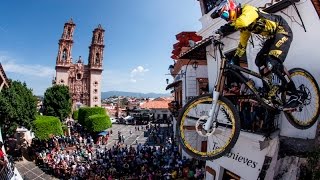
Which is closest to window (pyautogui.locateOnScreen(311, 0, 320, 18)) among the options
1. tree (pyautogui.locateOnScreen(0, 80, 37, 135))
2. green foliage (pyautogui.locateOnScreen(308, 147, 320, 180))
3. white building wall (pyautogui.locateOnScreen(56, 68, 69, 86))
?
green foliage (pyautogui.locateOnScreen(308, 147, 320, 180))

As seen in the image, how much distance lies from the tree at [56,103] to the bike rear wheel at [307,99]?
62.9m

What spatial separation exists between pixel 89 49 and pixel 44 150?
8183cm

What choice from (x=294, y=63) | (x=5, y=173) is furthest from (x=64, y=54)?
(x=294, y=63)

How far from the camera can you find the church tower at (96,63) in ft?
357

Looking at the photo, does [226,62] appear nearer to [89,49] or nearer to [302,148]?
[302,148]

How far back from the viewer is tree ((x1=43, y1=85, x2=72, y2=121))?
6619 cm

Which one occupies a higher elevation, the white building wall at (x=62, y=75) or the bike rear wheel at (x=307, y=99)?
the white building wall at (x=62, y=75)

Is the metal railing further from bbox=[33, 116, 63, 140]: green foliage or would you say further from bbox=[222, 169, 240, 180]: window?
bbox=[33, 116, 63, 140]: green foliage

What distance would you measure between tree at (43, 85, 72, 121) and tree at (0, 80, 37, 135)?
26.9 m

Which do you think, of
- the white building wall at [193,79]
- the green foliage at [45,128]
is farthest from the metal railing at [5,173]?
the green foliage at [45,128]

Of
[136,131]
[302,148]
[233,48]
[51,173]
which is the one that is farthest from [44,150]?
[302,148]

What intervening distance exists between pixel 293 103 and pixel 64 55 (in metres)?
107

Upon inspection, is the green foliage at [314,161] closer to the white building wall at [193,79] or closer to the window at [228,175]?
the window at [228,175]

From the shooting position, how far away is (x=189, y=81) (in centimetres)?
2170
